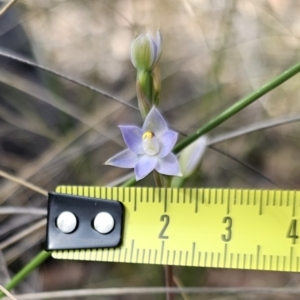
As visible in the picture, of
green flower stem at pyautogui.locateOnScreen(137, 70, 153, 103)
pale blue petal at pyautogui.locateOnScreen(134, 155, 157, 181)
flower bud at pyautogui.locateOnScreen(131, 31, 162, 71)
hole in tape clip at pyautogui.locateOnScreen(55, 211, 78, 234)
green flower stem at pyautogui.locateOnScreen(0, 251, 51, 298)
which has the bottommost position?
green flower stem at pyautogui.locateOnScreen(0, 251, 51, 298)

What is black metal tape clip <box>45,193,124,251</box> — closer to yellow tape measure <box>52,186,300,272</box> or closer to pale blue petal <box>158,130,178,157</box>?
yellow tape measure <box>52,186,300,272</box>

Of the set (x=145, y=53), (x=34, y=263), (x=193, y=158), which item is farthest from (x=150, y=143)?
(x=34, y=263)

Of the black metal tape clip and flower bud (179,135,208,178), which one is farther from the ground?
flower bud (179,135,208,178)

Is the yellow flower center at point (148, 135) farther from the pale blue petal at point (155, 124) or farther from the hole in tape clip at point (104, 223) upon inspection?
the hole in tape clip at point (104, 223)

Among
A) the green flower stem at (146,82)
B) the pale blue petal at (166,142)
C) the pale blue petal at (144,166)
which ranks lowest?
the pale blue petal at (144,166)

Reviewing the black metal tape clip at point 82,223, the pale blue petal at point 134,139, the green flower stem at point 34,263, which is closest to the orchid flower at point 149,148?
the pale blue petal at point 134,139

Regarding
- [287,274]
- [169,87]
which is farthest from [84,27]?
[287,274]

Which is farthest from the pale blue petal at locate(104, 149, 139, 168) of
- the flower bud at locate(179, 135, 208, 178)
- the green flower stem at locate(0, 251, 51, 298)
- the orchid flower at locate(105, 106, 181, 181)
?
the green flower stem at locate(0, 251, 51, 298)
